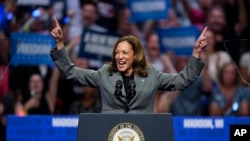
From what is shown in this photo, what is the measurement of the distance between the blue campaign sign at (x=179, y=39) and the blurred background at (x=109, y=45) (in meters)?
0.01

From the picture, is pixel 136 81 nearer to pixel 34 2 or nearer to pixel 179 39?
pixel 179 39

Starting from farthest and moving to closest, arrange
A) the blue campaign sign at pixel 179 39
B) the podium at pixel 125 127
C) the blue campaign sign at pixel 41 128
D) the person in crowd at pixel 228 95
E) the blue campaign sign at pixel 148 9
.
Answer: the blue campaign sign at pixel 148 9 → the blue campaign sign at pixel 179 39 → the person in crowd at pixel 228 95 → the blue campaign sign at pixel 41 128 → the podium at pixel 125 127

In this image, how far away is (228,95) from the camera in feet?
35.9

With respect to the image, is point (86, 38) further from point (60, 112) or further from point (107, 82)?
point (107, 82)

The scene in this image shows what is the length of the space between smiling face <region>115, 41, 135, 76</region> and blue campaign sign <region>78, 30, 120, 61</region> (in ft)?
14.4

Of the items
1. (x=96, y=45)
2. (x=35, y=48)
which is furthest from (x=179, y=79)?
(x=96, y=45)

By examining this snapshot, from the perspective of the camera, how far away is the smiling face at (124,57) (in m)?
6.86

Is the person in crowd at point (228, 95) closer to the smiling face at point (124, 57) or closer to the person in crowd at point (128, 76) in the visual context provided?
the person in crowd at point (128, 76)

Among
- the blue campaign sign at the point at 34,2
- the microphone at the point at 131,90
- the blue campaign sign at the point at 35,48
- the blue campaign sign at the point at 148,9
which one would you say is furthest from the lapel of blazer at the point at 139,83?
the blue campaign sign at the point at 34,2

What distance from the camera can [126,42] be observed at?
22.9 ft

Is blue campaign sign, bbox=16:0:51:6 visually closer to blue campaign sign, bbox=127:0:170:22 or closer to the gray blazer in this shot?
blue campaign sign, bbox=127:0:170:22

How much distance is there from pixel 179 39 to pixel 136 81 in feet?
14.6

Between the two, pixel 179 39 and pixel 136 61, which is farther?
pixel 179 39

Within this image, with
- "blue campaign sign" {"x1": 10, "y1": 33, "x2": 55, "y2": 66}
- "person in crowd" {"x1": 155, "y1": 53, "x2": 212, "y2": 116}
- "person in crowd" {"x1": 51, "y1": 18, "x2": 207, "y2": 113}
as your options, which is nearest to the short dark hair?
"person in crowd" {"x1": 51, "y1": 18, "x2": 207, "y2": 113}
